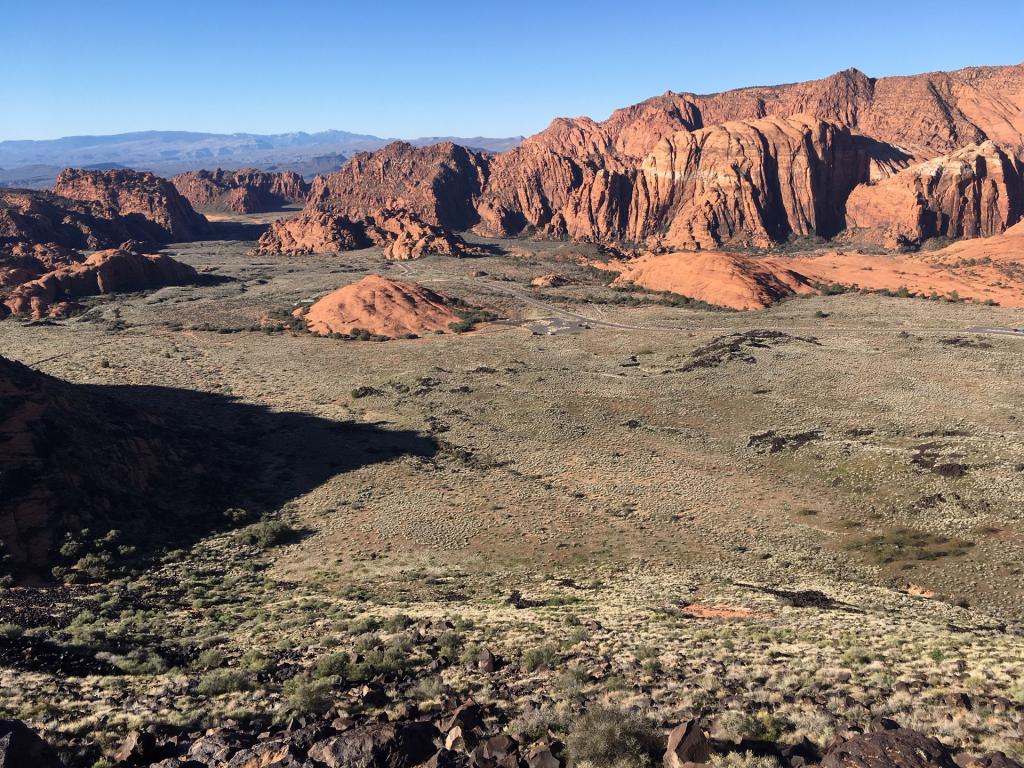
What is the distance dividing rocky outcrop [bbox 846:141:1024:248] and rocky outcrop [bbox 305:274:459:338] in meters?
98.3

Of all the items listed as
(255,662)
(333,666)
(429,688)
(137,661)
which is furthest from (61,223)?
(429,688)

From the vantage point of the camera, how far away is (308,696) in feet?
46.0

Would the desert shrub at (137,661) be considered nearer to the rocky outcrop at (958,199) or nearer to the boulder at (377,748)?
the boulder at (377,748)

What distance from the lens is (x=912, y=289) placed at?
87375mm

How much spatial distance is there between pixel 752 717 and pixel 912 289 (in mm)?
93312

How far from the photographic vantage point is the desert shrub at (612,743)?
1096 centimetres

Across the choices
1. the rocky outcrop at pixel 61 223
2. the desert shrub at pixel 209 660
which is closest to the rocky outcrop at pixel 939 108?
the rocky outcrop at pixel 61 223

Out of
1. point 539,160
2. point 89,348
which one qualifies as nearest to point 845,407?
point 89,348

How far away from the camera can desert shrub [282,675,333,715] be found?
13.7 m

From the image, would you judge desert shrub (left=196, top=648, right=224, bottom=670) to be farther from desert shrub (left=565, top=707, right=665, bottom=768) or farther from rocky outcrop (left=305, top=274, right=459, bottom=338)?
rocky outcrop (left=305, top=274, right=459, bottom=338)

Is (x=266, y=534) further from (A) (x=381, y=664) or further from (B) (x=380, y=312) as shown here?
(B) (x=380, y=312)

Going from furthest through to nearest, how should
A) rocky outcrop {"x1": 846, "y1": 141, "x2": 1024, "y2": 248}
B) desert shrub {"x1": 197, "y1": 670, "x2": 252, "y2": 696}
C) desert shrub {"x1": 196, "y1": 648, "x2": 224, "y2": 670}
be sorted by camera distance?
rocky outcrop {"x1": 846, "y1": 141, "x2": 1024, "y2": 248} < desert shrub {"x1": 196, "y1": 648, "x2": 224, "y2": 670} < desert shrub {"x1": 197, "y1": 670, "x2": 252, "y2": 696}

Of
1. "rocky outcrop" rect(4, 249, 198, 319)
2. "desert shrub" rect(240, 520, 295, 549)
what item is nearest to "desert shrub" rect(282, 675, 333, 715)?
"desert shrub" rect(240, 520, 295, 549)

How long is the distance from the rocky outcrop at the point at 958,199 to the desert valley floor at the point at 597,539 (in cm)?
6182
